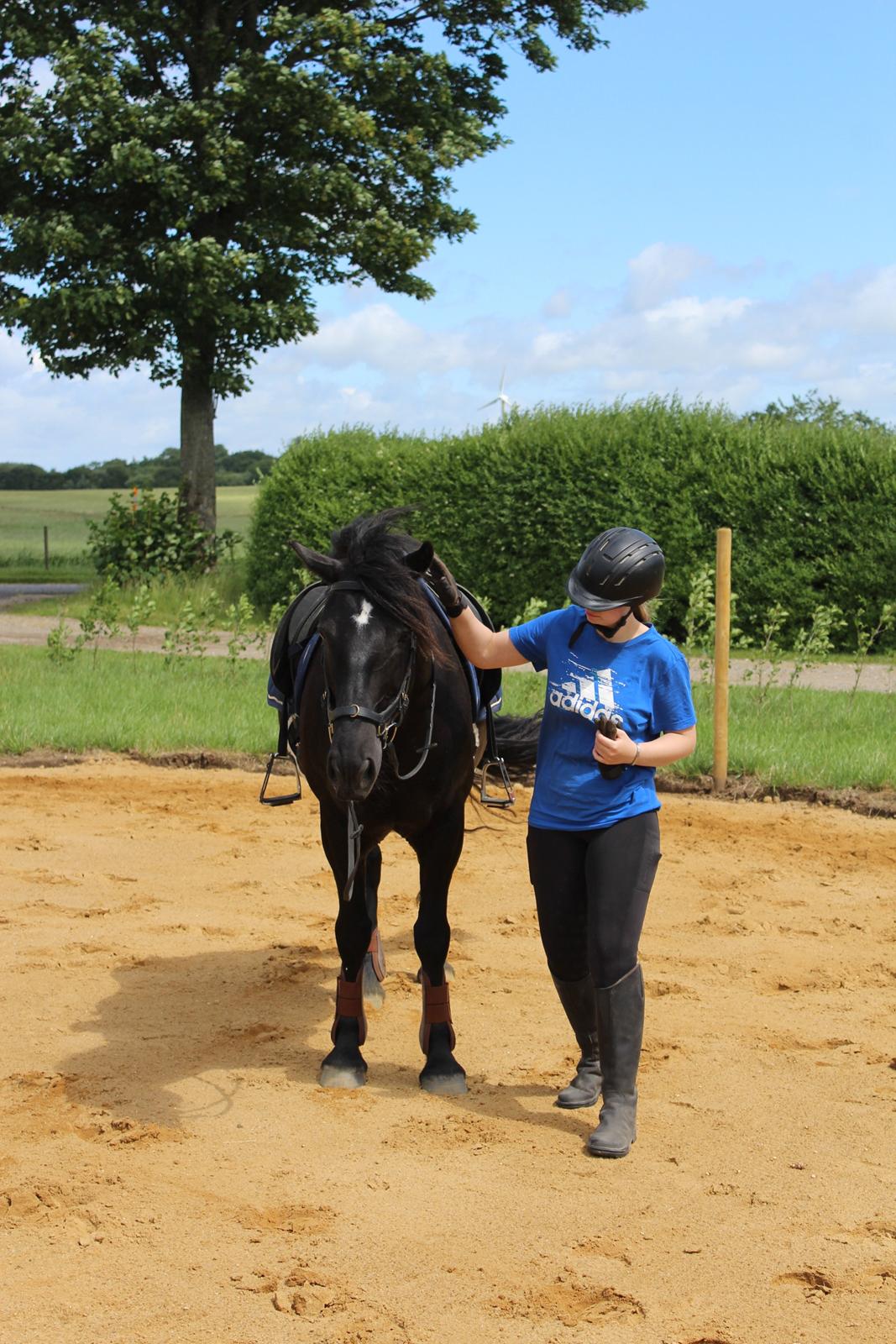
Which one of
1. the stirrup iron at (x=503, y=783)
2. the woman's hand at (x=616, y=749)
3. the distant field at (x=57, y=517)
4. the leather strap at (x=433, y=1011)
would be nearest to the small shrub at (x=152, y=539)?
the distant field at (x=57, y=517)

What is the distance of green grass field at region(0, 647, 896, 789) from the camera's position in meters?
9.73

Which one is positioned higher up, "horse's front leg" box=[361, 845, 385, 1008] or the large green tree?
the large green tree

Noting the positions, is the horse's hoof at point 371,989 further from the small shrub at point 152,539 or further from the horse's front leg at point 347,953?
the small shrub at point 152,539

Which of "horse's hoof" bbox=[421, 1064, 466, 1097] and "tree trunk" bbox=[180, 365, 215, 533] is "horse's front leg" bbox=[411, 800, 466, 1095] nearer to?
"horse's hoof" bbox=[421, 1064, 466, 1097]

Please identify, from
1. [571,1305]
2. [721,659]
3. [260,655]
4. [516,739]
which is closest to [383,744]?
[571,1305]

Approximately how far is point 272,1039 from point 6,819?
4.02 m

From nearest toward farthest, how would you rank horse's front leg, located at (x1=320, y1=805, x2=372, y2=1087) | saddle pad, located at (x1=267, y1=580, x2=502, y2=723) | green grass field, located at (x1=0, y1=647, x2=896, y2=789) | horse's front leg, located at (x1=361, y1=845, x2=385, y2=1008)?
horse's front leg, located at (x1=320, y1=805, x2=372, y2=1087) < saddle pad, located at (x1=267, y1=580, x2=502, y2=723) < horse's front leg, located at (x1=361, y1=845, x2=385, y2=1008) < green grass field, located at (x1=0, y1=647, x2=896, y2=789)

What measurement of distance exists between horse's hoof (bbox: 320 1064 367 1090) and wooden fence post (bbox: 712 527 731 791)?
5212mm

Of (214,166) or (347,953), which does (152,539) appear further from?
(347,953)

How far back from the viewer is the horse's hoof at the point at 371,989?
5.65 metres

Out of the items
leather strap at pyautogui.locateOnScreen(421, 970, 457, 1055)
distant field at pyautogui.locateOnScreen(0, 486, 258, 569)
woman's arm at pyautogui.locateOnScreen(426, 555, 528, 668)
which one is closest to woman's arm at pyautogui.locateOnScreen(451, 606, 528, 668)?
woman's arm at pyautogui.locateOnScreen(426, 555, 528, 668)

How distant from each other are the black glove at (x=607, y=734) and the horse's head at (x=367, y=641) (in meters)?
0.64

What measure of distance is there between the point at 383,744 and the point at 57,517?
54176mm

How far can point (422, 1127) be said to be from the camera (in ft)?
14.1
